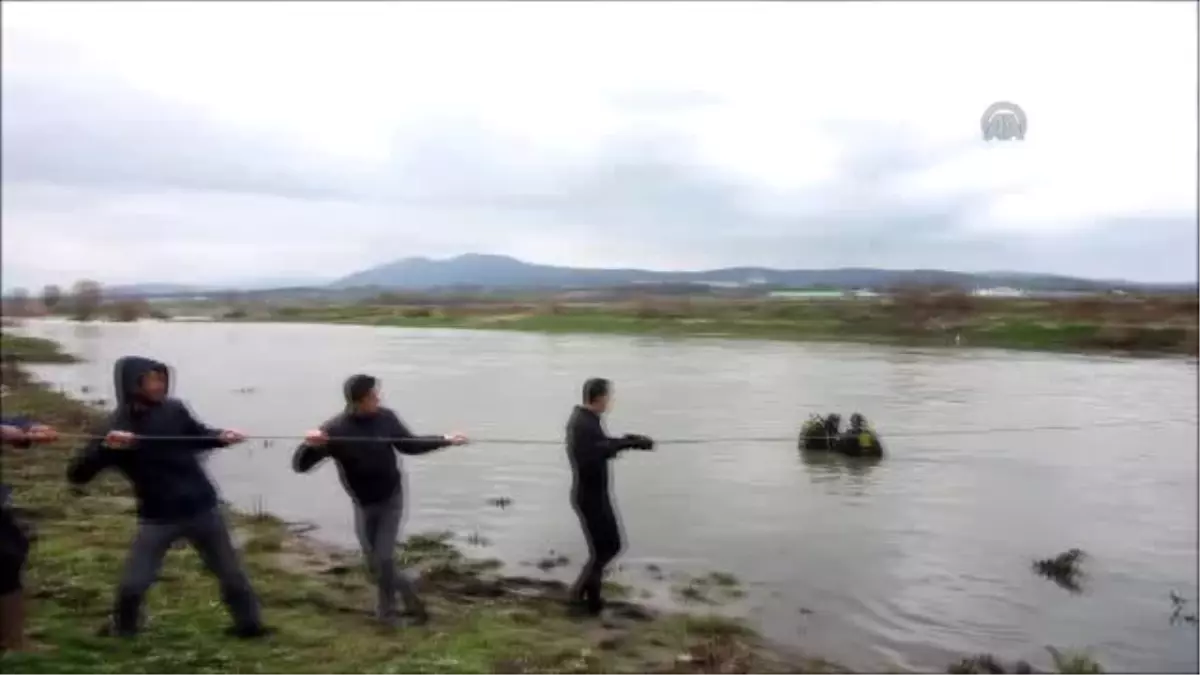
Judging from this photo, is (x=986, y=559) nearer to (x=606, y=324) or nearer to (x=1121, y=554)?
(x=1121, y=554)

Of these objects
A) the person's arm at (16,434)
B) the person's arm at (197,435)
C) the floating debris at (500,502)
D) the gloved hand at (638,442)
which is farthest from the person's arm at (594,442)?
the floating debris at (500,502)

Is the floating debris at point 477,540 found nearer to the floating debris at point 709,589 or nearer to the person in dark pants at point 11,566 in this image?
the floating debris at point 709,589

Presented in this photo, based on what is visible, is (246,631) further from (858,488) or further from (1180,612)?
(858,488)

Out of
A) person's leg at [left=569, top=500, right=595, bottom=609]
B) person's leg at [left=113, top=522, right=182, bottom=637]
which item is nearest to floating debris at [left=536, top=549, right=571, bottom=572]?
person's leg at [left=569, top=500, right=595, bottom=609]

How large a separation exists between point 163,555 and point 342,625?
1.95 m

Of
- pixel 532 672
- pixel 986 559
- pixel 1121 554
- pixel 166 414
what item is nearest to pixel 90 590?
pixel 166 414

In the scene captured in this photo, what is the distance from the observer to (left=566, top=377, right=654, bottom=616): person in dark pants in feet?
27.7

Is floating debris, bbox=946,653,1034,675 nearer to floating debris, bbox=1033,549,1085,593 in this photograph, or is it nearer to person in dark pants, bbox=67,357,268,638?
floating debris, bbox=1033,549,1085,593

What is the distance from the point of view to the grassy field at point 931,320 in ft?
76.4

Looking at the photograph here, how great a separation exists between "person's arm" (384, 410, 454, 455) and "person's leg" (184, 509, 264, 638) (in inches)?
49.9

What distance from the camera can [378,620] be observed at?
27.8 feet

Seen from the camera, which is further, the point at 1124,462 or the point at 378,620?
the point at 1124,462

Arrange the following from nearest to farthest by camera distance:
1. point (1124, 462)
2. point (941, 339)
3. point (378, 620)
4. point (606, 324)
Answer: point (378, 620)
point (1124, 462)
point (941, 339)
point (606, 324)

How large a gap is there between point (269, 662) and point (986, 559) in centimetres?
953
